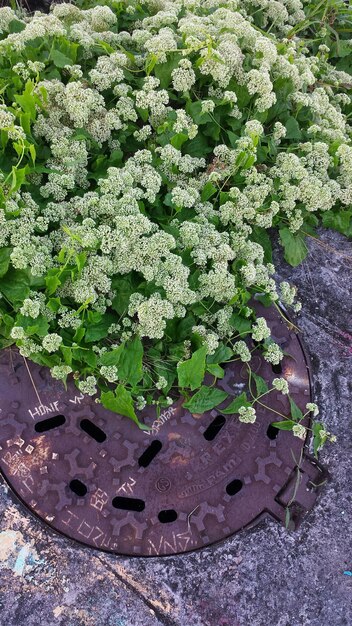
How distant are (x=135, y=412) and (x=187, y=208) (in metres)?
0.87

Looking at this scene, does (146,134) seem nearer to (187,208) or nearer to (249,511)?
(187,208)

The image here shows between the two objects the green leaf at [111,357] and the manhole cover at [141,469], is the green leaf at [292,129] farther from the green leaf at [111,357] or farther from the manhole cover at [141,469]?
the green leaf at [111,357]

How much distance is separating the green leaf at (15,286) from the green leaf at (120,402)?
47 cm

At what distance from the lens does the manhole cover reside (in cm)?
207

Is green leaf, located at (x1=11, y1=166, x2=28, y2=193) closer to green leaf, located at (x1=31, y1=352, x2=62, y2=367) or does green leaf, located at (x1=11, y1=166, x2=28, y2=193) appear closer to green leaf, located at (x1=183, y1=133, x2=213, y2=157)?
green leaf, located at (x1=31, y1=352, x2=62, y2=367)

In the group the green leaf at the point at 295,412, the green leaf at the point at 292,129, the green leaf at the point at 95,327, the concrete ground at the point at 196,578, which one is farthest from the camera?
the green leaf at the point at 292,129

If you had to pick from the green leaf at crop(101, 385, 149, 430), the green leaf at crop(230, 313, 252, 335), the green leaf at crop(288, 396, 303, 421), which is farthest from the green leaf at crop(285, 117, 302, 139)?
the green leaf at crop(101, 385, 149, 430)

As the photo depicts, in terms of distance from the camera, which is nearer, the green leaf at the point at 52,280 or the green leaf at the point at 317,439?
the green leaf at the point at 52,280

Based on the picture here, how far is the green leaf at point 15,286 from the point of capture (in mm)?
2035

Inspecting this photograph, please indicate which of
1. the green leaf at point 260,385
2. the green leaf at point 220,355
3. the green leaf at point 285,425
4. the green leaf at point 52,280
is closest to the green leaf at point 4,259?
the green leaf at point 52,280

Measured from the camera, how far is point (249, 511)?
2.18m

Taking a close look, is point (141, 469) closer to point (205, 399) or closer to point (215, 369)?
point (205, 399)

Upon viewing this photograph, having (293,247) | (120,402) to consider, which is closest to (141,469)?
(120,402)

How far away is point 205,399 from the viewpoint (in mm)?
2201
